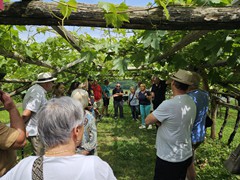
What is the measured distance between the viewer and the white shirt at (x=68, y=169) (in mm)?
1163

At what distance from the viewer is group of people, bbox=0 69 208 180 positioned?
1194mm

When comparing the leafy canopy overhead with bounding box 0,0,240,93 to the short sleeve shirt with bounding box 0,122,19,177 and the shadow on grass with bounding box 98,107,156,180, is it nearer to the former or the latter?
the short sleeve shirt with bounding box 0,122,19,177

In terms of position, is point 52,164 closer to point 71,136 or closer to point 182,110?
point 71,136

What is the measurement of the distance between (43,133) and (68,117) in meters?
0.14

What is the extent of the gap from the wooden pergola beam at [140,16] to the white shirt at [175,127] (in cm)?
103

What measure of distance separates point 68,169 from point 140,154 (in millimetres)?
5038

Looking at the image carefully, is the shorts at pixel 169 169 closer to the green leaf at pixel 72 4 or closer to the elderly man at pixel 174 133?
the elderly man at pixel 174 133

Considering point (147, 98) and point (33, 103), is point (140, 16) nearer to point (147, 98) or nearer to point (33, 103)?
point (33, 103)

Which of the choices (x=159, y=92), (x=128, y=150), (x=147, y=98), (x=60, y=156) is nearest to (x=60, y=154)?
(x=60, y=156)

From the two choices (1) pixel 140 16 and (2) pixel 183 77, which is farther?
(2) pixel 183 77

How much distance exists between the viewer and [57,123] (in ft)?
4.01

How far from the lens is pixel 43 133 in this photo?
4.05ft

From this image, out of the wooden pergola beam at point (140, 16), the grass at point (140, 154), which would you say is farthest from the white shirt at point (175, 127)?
the grass at point (140, 154)

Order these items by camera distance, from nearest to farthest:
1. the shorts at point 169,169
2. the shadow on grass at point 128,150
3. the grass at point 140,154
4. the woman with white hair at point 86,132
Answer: the shorts at point 169,169 < the woman with white hair at point 86,132 < the grass at point 140,154 < the shadow on grass at point 128,150
